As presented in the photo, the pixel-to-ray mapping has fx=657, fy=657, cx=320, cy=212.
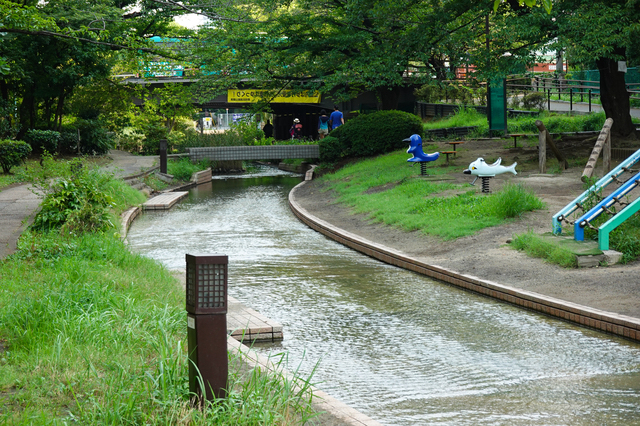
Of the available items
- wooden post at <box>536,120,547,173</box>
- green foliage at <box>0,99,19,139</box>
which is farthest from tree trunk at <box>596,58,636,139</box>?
green foliage at <box>0,99,19,139</box>

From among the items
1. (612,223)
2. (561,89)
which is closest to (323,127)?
(561,89)

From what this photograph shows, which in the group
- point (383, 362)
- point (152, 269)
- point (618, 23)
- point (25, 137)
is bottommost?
point (383, 362)

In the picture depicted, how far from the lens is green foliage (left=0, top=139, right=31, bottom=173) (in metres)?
21.9

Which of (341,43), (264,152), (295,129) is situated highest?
(341,43)

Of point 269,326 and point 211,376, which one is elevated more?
point 211,376

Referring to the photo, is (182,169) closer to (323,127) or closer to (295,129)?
(323,127)

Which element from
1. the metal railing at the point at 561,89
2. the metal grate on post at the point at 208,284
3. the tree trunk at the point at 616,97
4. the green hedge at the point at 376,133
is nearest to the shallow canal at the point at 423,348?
the metal grate on post at the point at 208,284

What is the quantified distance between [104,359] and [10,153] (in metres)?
19.0

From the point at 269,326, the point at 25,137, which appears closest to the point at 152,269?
the point at 269,326

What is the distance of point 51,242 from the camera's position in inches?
404

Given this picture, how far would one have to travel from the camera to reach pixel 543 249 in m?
11.0

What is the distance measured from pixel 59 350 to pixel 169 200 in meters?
17.3

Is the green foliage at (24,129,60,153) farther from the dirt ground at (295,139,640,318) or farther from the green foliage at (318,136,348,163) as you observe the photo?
the dirt ground at (295,139,640,318)

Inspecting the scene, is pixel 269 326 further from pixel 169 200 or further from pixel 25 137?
pixel 25 137
